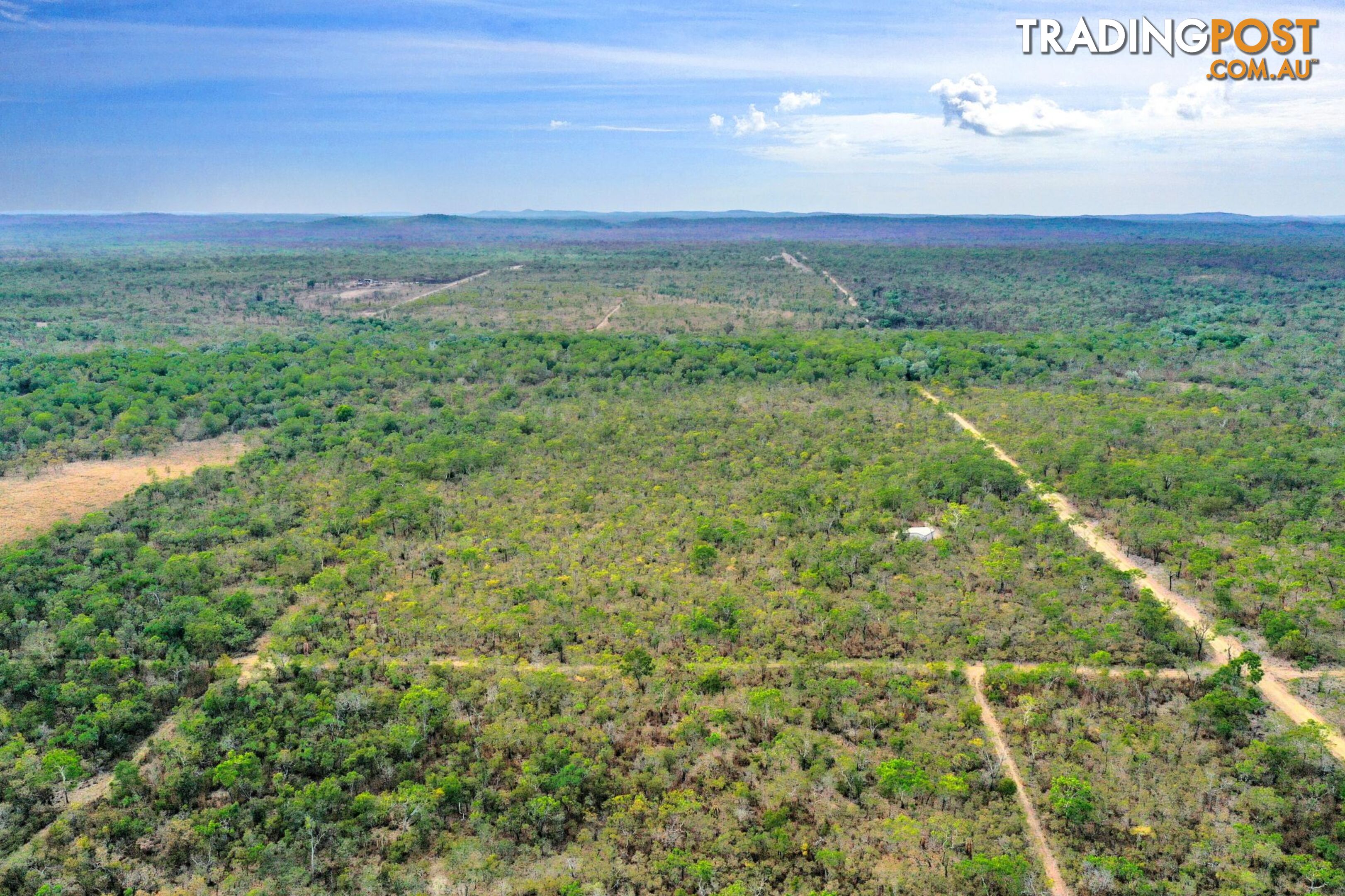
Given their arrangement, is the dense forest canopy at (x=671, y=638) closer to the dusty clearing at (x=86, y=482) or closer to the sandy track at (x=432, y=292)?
the dusty clearing at (x=86, y=482)

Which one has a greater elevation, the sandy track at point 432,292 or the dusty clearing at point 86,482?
the sandy track at point 432,292

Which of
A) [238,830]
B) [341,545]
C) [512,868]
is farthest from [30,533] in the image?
[512,868]

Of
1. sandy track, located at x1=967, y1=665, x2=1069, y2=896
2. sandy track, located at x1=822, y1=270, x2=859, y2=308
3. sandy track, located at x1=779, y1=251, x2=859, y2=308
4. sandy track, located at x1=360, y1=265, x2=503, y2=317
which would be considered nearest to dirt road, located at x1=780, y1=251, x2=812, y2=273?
sandy track, located at x1=779, y1=251, x2=859, y2=308

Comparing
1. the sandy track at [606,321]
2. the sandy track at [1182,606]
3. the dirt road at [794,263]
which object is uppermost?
the dirt road at [794,263]

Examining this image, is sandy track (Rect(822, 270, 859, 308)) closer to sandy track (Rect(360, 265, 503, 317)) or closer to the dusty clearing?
sandy track (Rect(360, 265, 503, 317))

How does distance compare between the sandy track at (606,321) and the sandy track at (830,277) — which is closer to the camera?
the sandy track at (606,321)

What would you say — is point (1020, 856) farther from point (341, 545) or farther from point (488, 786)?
point (341, 545)

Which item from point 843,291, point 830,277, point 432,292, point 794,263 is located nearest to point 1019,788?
point 843,291

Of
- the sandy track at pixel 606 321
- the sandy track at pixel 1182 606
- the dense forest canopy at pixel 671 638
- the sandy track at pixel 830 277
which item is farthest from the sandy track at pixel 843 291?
the sandy track at pixel 1182 606
